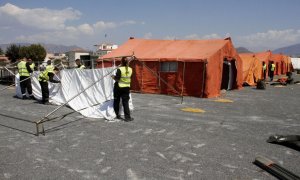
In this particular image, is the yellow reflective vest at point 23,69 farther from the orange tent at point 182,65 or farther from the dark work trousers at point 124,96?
the dark work trousers at point 124,96

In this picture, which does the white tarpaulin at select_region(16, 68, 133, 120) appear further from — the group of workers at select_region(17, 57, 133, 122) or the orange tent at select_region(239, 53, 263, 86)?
the orange tent at select_region(239, 53, 263, 86)

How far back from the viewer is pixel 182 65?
16.6 meters

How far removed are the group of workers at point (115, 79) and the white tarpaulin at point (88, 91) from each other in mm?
374

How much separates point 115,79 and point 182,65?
7428mm

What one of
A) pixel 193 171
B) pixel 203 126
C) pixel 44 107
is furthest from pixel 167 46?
pixel 193 171

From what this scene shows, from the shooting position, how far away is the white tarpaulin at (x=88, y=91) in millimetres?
10555

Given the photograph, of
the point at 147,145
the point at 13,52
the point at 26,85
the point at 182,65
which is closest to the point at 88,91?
the point at 26,85

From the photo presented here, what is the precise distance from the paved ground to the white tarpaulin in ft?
1.47

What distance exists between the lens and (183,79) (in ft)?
54.4

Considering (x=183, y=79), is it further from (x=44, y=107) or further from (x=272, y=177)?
(x=272, y=177)

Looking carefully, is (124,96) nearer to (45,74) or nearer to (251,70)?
(45,74)

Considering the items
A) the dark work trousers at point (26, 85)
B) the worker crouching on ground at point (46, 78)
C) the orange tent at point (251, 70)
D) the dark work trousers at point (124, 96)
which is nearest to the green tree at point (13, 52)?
the orange tent at point (251, 70)

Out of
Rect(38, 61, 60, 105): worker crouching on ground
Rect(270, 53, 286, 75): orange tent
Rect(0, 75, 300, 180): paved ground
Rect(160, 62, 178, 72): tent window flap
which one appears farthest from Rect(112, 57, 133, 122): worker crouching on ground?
Rect(270, 53, 286, 75): orange tent

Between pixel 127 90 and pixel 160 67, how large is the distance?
7.66 m
